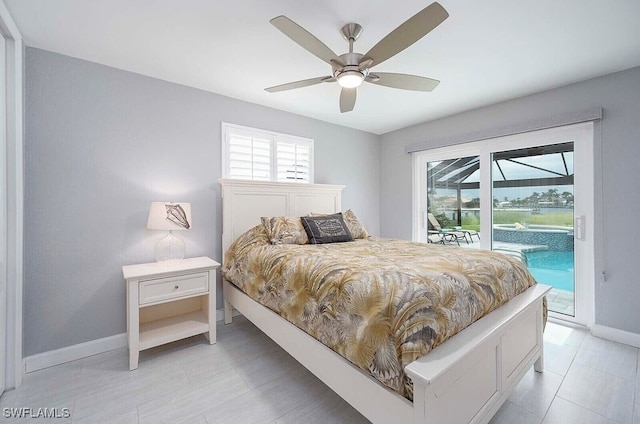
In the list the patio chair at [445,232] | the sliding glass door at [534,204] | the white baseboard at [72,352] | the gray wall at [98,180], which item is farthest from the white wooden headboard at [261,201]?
the sliding glass door at [534,204]

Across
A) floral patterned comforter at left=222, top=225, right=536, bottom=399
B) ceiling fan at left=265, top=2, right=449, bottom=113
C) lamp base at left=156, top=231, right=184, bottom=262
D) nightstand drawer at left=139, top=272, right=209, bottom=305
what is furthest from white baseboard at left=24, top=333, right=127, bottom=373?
ceiling fan at left=265, top=2, right=449, bottom=113

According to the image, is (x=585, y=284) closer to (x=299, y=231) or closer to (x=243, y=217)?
(x=299, y=231)

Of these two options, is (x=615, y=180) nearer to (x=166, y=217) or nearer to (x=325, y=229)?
(x=325, y=229)

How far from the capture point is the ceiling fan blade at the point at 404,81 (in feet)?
6.21

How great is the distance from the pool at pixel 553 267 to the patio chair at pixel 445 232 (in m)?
0.76

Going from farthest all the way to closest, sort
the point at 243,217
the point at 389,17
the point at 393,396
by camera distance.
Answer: the point at 243,217 → the point at 389,17 → the point at 393,396

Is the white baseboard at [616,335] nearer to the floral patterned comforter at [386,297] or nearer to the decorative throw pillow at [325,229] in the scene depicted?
the floral patterned comforter at [386,297]

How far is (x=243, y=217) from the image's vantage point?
117 inches

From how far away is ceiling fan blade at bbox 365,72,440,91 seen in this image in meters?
1.89

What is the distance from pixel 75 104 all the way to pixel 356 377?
2.89 m

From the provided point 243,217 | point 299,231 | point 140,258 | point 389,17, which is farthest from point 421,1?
point 140,258

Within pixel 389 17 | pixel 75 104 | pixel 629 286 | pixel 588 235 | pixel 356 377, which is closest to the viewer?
pixel 356 377

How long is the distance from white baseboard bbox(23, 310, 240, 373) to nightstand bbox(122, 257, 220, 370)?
234mm

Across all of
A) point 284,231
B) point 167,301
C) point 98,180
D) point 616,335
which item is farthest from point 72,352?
point 616,335
